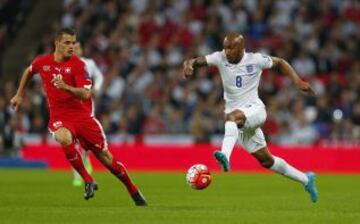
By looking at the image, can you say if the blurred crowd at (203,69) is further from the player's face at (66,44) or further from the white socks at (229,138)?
the player's face at (66,44)

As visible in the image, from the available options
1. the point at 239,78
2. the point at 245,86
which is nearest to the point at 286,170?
the point at 245,86

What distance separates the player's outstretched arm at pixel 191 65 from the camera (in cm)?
1300

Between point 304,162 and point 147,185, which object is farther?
point 304,162

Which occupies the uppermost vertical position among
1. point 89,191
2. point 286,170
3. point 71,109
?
point 71,109

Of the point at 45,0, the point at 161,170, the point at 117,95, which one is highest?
the point at 45,0

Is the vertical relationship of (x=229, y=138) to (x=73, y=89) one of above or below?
below

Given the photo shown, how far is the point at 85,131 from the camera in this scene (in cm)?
1322

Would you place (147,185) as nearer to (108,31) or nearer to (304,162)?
(304,162)

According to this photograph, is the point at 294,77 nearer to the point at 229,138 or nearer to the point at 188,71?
the point at 229,138

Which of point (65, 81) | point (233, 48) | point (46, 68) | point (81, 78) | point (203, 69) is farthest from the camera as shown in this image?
point (203, 69)

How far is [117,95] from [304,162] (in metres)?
5.24

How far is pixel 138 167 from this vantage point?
2672 centimetres

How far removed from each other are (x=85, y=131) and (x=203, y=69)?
1470cm

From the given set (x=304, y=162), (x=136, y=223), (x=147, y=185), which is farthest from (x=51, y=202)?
(x=304, y=162)
